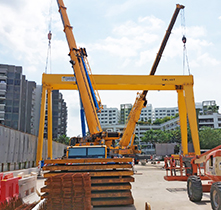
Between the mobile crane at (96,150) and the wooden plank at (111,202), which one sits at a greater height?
the mobile crane at (96,150)

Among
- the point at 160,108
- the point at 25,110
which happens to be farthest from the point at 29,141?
the point at 160,108

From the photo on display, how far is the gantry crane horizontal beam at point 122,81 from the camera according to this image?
22.2 metres

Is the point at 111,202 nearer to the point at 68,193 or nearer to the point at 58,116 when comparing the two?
the point at 68,193

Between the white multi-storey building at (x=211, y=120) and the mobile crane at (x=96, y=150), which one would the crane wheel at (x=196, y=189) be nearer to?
the mobile crane at (x=96, y=150)

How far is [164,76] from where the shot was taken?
23312 millimetres

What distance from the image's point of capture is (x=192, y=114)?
2283 cm

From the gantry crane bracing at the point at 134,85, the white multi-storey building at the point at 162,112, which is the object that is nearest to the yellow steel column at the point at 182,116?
the gantry crane bracing at the point at 134,85

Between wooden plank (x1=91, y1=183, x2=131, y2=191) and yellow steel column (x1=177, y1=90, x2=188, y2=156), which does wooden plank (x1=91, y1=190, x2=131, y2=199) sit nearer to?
wooden plank (x1=91, y1=183, x2=131, y2=191)

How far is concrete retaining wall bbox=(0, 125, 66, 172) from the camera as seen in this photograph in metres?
15.1

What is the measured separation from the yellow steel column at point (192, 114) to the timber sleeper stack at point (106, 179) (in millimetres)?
16175

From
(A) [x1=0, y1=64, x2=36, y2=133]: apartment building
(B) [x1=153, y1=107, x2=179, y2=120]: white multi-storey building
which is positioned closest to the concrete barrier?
(A) [x1=0, y1=64, x2=36, y2=133]: apartment building

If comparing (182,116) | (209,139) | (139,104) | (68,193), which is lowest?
(68,193)

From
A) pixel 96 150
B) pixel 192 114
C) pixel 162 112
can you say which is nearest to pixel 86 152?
pixel 96 150

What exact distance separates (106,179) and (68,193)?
208 cm
